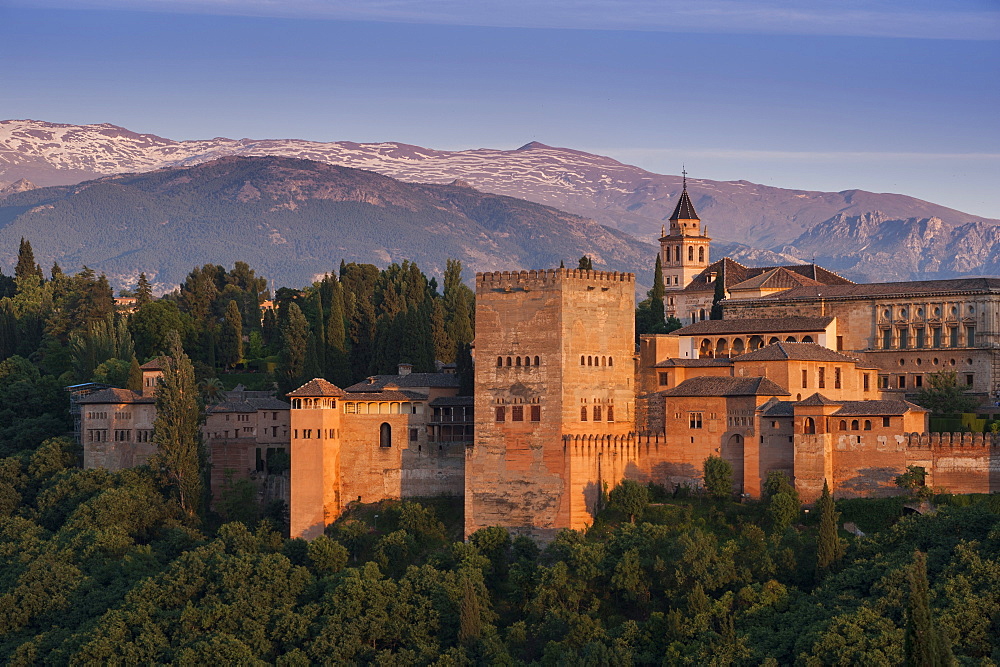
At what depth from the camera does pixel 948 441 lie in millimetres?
60438

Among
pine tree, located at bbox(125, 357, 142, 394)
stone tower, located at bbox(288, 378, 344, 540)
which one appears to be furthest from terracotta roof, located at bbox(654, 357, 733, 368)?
pine tree, located at bbox(125, 357, 142, 394)

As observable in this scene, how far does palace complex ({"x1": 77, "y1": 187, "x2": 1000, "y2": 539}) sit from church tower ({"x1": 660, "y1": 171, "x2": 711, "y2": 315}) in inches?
1146

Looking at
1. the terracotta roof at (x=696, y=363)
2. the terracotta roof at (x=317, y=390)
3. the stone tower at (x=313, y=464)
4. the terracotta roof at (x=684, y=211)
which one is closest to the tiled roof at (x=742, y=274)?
the terracotta roof at (x=684, y=211)

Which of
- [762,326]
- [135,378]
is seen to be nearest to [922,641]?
[762,326]

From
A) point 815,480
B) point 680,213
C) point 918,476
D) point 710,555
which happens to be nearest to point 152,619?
point 710,555

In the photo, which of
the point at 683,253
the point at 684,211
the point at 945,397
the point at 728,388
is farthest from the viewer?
the point at 684,211

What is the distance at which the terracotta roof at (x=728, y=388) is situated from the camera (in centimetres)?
6371

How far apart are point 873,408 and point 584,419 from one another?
11752 mm

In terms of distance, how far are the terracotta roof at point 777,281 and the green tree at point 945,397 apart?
1163 centimetres

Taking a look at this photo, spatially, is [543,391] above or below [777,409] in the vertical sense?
above

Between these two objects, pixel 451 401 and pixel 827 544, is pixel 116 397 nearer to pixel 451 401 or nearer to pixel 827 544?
pixel 451 401

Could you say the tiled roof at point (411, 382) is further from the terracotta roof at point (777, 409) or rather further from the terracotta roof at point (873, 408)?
the terracotta roof at point (873, 408)

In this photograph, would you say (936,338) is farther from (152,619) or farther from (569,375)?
(152,619)

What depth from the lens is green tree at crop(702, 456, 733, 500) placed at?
62.2 m
